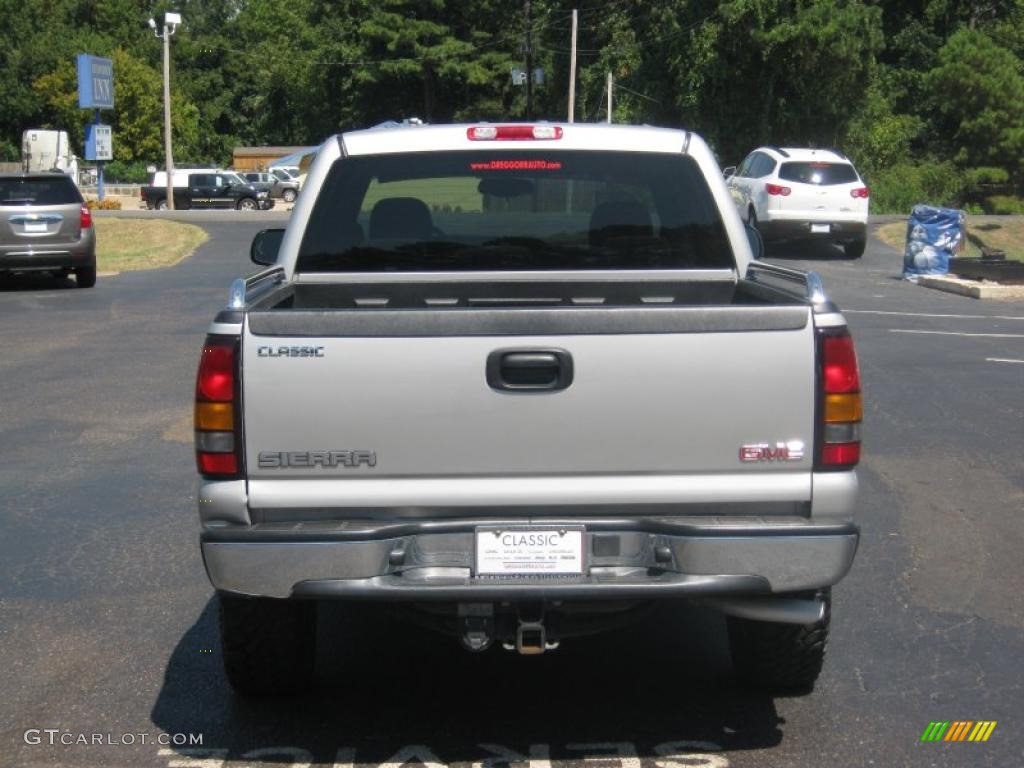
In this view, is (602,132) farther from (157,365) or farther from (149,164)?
(149,164)

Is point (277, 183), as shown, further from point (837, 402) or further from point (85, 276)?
point (837, 402)

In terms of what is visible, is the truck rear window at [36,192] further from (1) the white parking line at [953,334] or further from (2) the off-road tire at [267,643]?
(2) the off-road tire at [267,643]

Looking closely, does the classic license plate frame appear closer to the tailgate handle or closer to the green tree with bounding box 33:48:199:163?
the tailgate handle

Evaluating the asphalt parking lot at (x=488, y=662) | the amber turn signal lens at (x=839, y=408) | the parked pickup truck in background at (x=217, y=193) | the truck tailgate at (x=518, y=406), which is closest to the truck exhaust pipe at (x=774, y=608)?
the truck tailgate at (x=518, y=406)

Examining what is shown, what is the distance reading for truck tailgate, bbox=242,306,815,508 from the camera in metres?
4.16

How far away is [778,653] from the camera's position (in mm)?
4996

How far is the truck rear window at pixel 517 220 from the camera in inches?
225

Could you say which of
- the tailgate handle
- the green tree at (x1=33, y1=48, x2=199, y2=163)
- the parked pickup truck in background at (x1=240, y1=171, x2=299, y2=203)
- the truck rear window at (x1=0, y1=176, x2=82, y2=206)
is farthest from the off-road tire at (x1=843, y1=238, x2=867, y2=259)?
the green tree at (x1=33, y1=48, x2=199, y2=163)

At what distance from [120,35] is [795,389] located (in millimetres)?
101897

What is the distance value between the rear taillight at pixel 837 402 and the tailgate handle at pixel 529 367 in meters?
0.77

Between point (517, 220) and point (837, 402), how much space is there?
7.05ft

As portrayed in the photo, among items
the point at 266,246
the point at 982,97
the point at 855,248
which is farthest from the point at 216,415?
the point at 982,97

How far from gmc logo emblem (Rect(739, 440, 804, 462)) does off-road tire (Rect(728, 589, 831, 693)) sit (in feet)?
2.95

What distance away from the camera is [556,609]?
14.1ft
